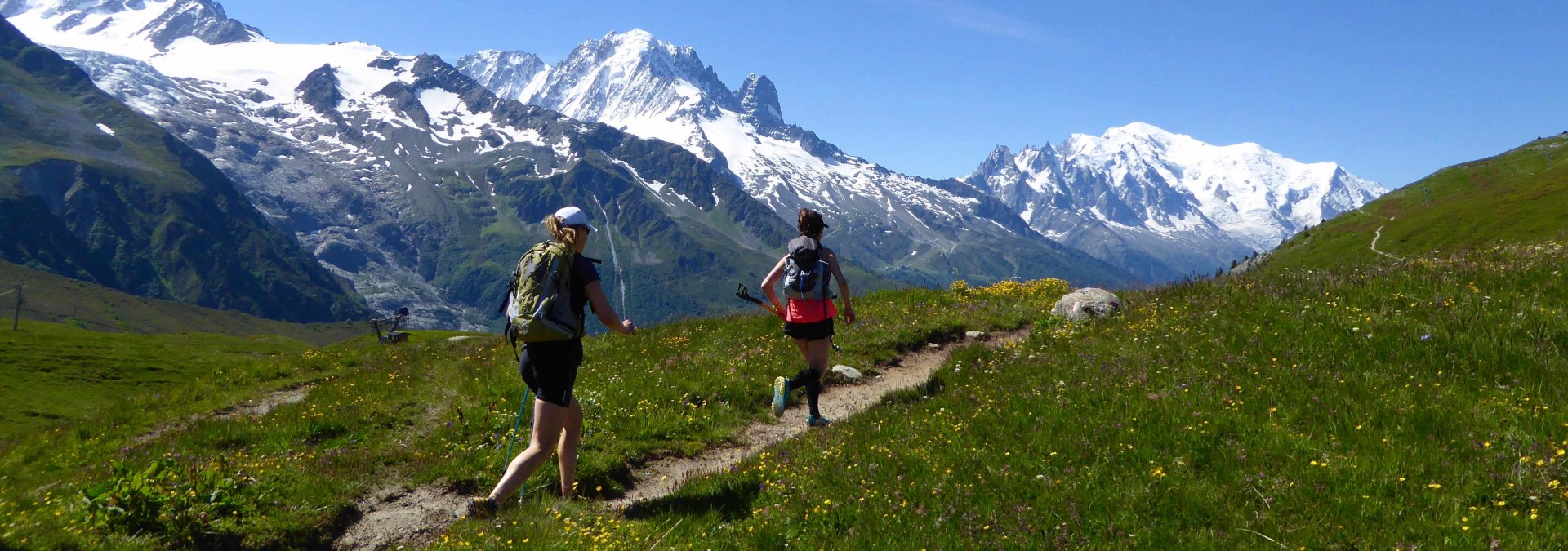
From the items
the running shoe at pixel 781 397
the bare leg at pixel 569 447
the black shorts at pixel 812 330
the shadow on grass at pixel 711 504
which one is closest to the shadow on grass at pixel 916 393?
the black shorts at pixel 812 330

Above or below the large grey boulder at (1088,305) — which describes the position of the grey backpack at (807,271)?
above

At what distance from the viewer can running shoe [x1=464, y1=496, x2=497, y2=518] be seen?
7.95m

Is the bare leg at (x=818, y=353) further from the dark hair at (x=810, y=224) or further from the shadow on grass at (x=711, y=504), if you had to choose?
the shadow on grass at (x=711, y=504)

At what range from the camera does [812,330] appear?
451 inches

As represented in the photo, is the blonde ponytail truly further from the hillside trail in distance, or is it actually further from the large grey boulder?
the large grey boulder

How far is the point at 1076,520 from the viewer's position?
617 cm

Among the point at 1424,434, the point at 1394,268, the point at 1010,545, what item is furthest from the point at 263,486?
the point at 1394,268

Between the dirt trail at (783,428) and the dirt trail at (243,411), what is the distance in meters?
7.96

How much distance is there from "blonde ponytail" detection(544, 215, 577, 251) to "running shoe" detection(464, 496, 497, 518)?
8.92ft

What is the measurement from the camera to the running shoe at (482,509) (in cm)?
795

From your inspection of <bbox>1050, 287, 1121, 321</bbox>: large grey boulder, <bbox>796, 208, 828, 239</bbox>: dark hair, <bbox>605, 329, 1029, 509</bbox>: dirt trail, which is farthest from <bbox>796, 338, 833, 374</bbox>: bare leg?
<bbox>1050, 287, 1121, 321</bbox>: large grey boulder

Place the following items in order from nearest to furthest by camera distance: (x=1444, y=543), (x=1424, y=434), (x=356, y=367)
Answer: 1. (x=1444, y=543)
2. (x=1424, y=434)
3. (x=356, y=367)

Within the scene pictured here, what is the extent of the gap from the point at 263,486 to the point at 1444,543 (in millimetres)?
10973

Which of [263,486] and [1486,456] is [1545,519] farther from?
[263,486]
